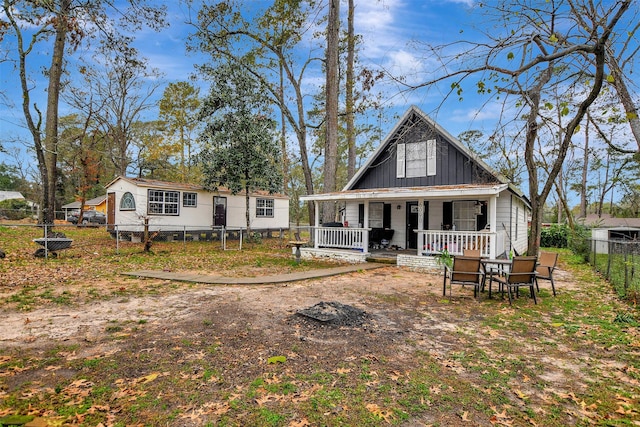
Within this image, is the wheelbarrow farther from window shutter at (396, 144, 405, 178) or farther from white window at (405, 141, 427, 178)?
white window at (405, 141, 427, 178)

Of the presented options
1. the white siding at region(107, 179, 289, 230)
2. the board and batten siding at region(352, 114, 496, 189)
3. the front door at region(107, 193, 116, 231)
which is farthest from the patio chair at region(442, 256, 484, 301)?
the front door at region(107, 193, 116, 231)

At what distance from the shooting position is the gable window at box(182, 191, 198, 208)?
780 inches

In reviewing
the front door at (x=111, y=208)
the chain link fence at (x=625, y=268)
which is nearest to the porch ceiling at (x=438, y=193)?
the chain link fence at (x=625, y=268)

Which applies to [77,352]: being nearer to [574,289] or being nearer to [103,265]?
[103,265]

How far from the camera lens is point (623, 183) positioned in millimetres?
34219

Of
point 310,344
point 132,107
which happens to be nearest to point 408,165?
point 310,344

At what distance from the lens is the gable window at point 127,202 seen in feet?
60.0

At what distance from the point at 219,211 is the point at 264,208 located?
12.0ft

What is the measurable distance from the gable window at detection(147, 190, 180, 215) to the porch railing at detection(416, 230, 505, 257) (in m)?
14.1

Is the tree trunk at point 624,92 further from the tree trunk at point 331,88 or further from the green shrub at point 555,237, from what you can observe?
the green shrub at point 555,237

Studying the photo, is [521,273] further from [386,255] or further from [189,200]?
[189,200]

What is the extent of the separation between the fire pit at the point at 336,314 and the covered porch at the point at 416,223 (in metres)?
6.21

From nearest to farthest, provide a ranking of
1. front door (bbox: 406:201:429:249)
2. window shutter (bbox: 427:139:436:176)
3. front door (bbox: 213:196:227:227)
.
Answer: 1. window shutter (bbox: 427:139:436:176)
2. front door (bbox: 406:201:429:249)
3. front door (bbox: 213:196:227:227)

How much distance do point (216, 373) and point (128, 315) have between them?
295 centimetres
